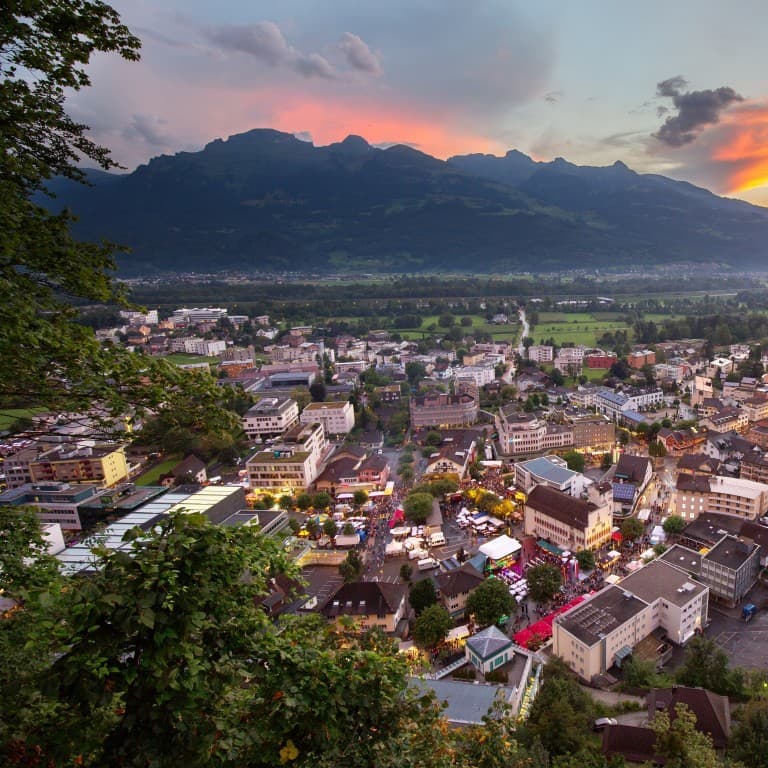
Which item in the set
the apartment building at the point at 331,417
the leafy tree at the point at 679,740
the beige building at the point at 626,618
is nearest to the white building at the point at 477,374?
the apartment building at the point at 331,417

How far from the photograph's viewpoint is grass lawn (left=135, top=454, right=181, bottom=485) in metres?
30.9

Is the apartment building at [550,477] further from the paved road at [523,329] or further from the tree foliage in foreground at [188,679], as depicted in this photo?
the paved road at [523,329]

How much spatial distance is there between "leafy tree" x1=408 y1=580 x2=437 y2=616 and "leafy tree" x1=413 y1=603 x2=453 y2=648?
1.26 m

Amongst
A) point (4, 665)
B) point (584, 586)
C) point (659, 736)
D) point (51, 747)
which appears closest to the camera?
point (51, 747)

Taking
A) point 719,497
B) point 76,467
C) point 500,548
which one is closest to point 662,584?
point 500,548

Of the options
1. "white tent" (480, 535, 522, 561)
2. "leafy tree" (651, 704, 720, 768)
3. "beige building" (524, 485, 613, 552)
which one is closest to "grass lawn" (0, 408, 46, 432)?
"leafy tree" (651, 704, 720, 768)

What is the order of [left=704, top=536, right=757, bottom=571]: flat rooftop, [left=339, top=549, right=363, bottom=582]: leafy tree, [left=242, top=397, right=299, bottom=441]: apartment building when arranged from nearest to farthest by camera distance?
[left=704, top=536, right=757, bottom=571]: flat rooftop
[left=339, top=549, right=363, bottom=582]: leafy tree
[left=242, top=397, right=299, bottom=441]: apartment building

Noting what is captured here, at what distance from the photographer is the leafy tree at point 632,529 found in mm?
20938

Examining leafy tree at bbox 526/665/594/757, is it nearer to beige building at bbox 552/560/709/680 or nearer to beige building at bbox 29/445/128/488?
beige building at bbox 552/560/709/680

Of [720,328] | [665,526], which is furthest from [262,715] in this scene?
[720,328]

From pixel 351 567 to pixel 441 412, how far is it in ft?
71.1

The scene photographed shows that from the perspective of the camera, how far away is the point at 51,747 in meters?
3.01

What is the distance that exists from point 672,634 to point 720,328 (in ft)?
182

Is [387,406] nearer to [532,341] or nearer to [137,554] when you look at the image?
[532,341]
